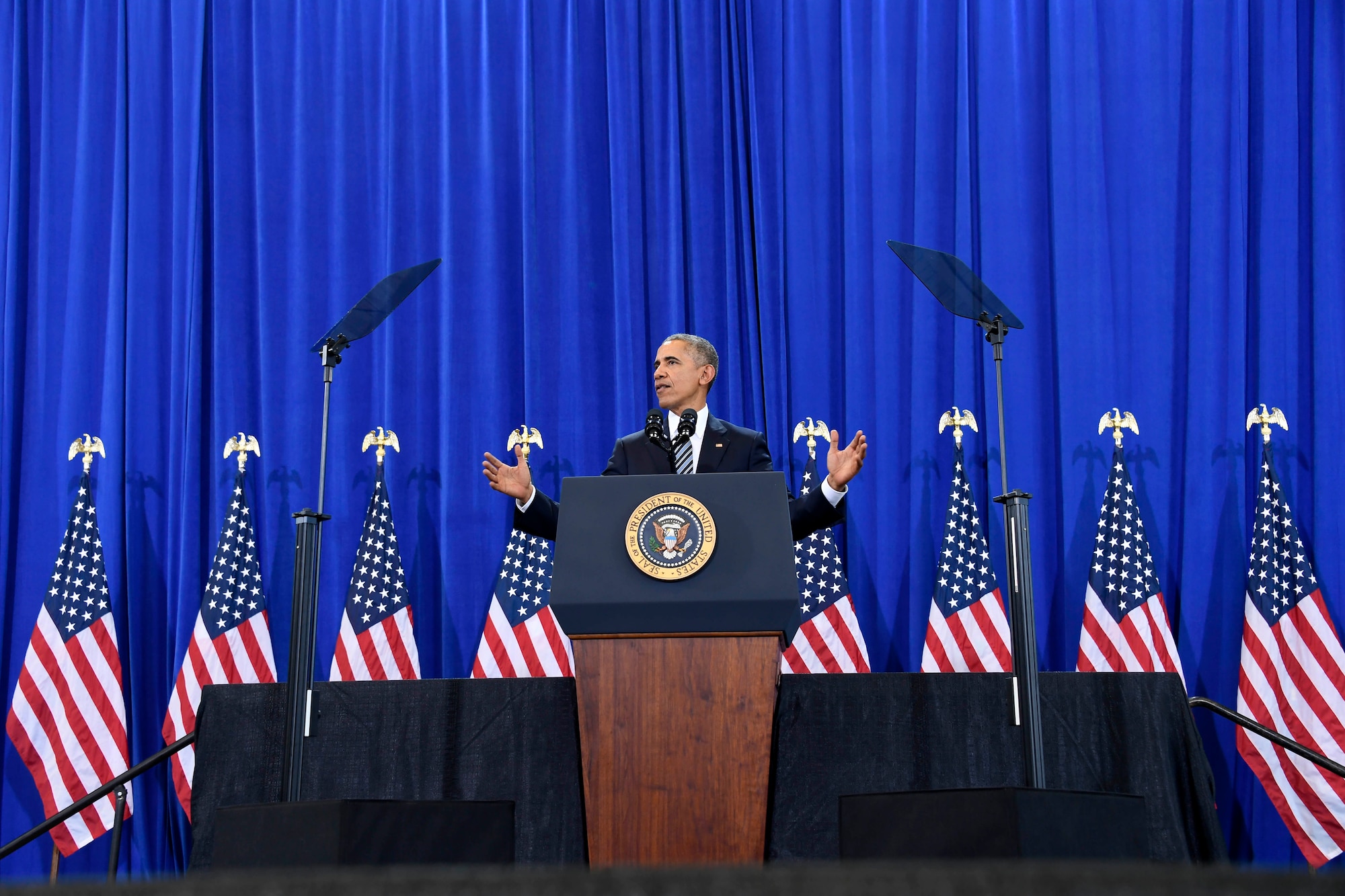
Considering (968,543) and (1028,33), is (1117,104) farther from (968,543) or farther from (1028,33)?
(968,543)

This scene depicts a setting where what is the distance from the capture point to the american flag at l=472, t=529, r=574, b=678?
4.84 metres

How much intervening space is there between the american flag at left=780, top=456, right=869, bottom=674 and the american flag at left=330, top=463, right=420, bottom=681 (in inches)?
64.2

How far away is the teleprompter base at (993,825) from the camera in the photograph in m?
1.82

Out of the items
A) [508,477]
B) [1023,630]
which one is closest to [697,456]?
[508,477]

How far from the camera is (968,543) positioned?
4.86 metres

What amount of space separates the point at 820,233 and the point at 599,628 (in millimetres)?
3493

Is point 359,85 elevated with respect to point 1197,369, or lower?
elevated

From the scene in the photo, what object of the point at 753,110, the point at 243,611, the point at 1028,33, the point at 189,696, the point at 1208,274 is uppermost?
the point at 1028,33

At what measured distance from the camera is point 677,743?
225 cm

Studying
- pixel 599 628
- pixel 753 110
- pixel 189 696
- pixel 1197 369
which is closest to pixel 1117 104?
pixel 1197 369

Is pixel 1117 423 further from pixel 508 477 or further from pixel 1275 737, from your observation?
pixel 508 477

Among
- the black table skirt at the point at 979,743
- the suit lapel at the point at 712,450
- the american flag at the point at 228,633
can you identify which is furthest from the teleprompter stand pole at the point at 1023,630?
the american flag at the point at 228,633

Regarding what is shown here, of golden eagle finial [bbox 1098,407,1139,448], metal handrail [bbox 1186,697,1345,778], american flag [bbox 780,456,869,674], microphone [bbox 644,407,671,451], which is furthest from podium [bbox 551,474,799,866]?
golden eagle finial [bbox 1098,407,1139,448]

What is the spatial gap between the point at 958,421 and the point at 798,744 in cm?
212
